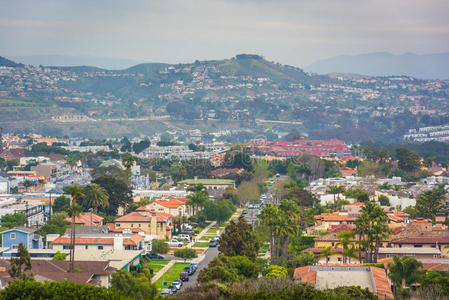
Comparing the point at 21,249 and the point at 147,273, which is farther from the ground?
the point at 21,249

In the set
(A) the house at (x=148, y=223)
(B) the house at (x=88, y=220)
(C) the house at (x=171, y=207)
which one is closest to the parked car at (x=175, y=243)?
(A) the house at (x=148, y=223)

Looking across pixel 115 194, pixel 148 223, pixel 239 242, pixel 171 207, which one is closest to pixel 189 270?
pixel 239 242

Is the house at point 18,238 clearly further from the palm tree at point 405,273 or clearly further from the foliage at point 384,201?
the foliage at point 384,201

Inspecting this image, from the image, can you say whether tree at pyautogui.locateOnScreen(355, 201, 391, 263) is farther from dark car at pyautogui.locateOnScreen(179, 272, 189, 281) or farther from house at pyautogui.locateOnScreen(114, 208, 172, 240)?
house at pyautogui.locateOnScreen(114, 208, 172, 240)

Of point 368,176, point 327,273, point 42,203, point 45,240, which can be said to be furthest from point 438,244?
point 368,176

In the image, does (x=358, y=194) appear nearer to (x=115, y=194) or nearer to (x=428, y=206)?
(x=428, y=206)

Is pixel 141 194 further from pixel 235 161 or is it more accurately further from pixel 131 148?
pixel 131 148
